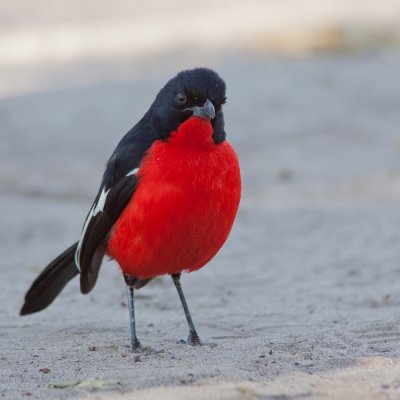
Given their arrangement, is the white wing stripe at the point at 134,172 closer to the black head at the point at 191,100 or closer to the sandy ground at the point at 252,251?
the black head at the point at 191,100

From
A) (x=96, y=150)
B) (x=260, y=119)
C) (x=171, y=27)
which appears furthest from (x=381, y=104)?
(x=171, y=27)

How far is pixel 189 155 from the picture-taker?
16.6 ft

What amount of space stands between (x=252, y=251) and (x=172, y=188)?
12.0 feet

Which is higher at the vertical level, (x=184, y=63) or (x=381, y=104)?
(x=184, y=63)

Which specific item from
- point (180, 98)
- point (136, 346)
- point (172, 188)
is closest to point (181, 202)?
point (172, 188)

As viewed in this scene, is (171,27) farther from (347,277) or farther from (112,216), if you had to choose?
(112,216)

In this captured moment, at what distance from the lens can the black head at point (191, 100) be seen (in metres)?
5.14

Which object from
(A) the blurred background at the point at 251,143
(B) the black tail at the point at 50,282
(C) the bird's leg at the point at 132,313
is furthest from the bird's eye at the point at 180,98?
(A) the blurred background at the point at 251,143

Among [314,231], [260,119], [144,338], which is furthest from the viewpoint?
[260,119]

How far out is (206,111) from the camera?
16.7ft

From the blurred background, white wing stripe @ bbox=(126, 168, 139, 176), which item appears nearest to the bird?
white wing stripe @ bbox=(126, 168, 139, 176)

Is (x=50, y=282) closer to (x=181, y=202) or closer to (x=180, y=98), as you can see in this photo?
(x=181, y=202)

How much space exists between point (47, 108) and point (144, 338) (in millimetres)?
7823

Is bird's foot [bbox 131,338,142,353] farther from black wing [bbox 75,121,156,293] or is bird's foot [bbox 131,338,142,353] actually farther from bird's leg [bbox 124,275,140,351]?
black wing [bbox 75,121,156,293]
